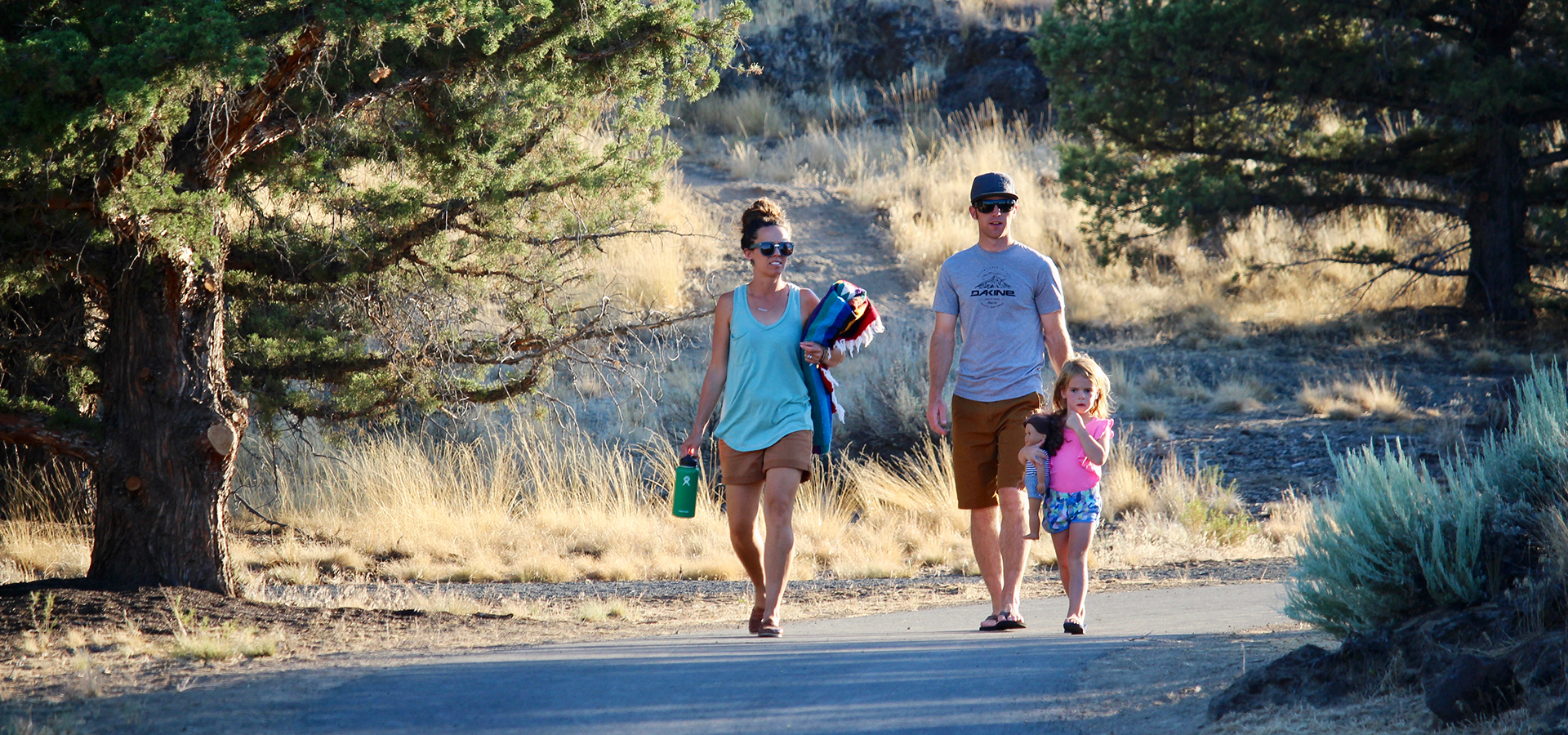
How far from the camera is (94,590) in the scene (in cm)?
612

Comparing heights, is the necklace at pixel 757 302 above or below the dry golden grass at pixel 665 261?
below

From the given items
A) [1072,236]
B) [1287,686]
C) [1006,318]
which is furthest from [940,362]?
[1072,236]

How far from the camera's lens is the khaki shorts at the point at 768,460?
5.91 metres

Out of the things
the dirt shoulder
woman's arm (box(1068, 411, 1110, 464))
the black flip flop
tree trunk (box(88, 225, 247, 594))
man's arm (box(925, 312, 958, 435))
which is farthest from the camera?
tree trunk (box(88, 225, 247, 594))

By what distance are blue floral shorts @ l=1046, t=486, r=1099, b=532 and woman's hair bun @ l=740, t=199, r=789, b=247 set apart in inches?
72.7

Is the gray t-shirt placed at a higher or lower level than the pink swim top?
higher

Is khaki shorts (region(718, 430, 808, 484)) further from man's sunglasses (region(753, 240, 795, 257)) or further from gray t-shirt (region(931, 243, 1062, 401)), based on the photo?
man's sunglasses (region(753, 240, 795, 257))

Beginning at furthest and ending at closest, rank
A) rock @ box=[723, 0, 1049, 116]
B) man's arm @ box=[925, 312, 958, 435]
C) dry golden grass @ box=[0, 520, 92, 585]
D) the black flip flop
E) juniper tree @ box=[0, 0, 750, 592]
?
rock @ box=[723, 0, 1049, 116] → dry golden grass @ box=[0, 520, 92, 585] → man's arm @ box=[925, 312, 958, 435] → the black flip flop → juniper tree @ box=[0, 0, 750, 592]

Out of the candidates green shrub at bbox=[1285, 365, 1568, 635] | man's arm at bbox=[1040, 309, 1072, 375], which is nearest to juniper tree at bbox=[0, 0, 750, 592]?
man's arm at bbox=[1040, 309, 1072, 375]

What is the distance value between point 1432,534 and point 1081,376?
1642 millimetres

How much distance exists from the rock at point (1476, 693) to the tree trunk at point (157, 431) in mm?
5417

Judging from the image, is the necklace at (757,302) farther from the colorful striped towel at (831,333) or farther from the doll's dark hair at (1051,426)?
the doll's dark hair at (1051,426)

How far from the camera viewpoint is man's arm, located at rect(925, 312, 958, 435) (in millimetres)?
6141

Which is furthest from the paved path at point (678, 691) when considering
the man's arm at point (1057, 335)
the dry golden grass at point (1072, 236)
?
the dry golden grass at point (1072, 236)
